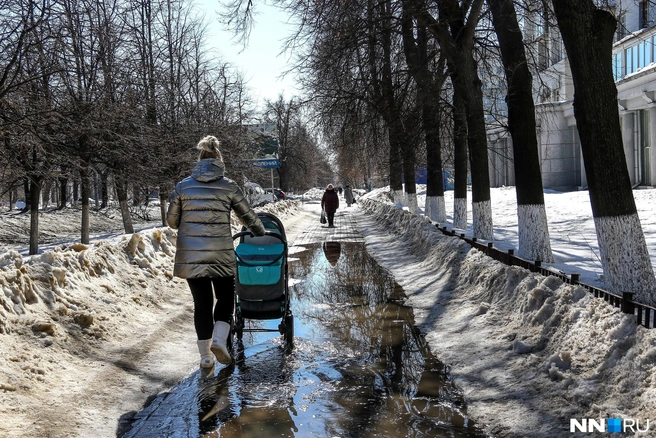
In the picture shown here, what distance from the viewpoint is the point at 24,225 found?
2352cm

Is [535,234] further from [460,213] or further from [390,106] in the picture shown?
[390,106]

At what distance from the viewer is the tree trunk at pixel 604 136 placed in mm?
6598

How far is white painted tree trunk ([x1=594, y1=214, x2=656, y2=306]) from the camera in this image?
6426mm

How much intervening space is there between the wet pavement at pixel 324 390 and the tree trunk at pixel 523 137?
11.2 ft

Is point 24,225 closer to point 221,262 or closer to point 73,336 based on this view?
point 73,336

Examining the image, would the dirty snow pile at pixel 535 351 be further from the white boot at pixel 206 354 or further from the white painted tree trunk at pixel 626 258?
the white boot at pixel 206 354

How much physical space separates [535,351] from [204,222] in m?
3.09

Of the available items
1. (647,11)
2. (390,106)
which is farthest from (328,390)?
(390,106)

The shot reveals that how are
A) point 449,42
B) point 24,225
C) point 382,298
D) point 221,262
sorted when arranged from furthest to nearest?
point 24,225, point 449,42, point 382,298, point 221,262

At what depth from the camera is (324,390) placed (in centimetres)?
515

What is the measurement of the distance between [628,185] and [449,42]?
6.93 metres

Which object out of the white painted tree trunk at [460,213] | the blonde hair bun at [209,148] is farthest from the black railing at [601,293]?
the white painted tree trunk at [460,213]

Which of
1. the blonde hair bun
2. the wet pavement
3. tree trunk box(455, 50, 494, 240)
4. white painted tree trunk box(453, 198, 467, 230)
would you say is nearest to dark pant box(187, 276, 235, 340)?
the wet pavement

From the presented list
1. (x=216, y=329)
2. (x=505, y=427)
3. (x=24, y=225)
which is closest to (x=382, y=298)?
(x=216, y=329)
